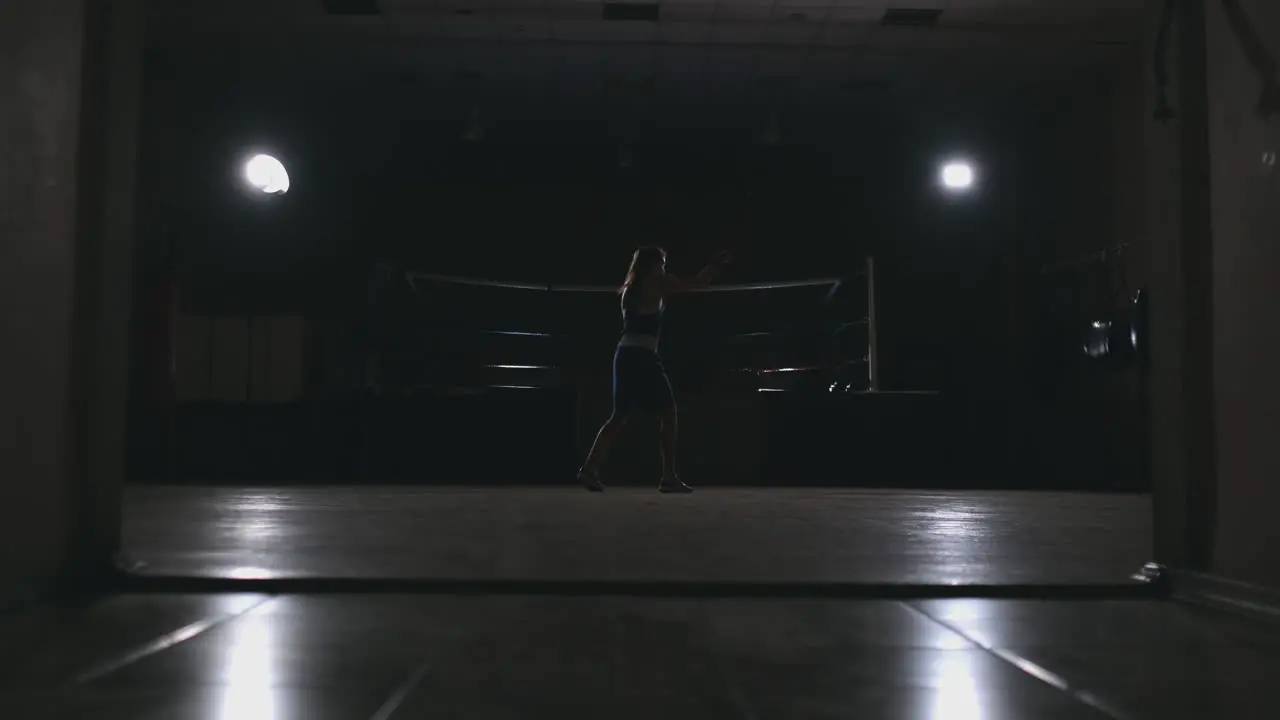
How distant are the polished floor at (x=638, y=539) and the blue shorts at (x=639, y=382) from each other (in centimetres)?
46

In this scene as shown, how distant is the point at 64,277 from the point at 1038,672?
1754 mm

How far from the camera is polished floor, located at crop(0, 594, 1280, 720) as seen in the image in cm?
123

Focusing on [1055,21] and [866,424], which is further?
[1055,21]

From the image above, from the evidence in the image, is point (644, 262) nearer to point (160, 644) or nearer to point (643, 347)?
point (643, 347)

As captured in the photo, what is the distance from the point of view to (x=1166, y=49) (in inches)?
80.7

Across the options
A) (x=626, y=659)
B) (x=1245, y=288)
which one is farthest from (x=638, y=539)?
(x=1245, y=288)

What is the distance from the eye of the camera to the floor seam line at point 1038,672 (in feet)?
4.06

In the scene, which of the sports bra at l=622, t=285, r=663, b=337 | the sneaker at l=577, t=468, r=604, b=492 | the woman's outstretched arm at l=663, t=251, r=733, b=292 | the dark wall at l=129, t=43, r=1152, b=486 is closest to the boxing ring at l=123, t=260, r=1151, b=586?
the sneaker at l=577, t=468, r=604, b=492

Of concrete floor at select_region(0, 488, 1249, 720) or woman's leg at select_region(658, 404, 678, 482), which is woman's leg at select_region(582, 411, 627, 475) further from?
concrete floor at select_region(0, 488, 1249, 720)

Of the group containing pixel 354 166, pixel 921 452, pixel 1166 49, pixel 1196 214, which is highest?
pixel 354 166

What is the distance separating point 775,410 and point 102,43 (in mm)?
5945

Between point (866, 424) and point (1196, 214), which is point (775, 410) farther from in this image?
point (1196, 214)

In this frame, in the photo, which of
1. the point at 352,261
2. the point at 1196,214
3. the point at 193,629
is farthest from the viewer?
the point at 352,261

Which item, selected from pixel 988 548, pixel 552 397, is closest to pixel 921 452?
pixel 552 397
